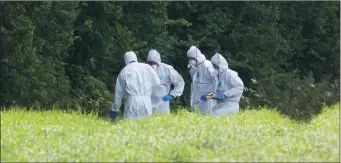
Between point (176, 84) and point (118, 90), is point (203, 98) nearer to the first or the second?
point (176, 84)

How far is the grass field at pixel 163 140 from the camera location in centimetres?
1429

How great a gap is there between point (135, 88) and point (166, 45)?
8.92m

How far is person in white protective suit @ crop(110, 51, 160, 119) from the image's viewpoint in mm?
20781

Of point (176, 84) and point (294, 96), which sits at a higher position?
point (176, 84)

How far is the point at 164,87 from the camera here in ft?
78.2

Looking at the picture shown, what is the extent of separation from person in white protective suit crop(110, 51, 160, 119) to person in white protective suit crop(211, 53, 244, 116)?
2139 mm

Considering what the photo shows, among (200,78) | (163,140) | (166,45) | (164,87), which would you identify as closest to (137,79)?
(164,87)

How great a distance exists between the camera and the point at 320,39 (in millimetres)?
34906

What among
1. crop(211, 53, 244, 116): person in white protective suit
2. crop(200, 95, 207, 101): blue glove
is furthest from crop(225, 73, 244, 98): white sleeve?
crop(200, 95, 207, 101): blue glove

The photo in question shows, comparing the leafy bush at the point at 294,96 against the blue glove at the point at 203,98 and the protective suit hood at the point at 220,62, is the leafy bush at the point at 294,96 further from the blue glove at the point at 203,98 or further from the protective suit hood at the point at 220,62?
the protective suit hood at the point at 220,62

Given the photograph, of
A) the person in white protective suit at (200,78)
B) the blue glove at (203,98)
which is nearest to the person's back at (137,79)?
the blue glove at (203,98)

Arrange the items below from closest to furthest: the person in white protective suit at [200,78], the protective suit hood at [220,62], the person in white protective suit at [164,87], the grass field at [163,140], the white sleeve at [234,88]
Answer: the grass field at [163,140] → the white sleeve at [234,88] → the person in white protective suit at [164,87] → the protective suit hood at [220,62] → the person in white protective suit at [200,78]

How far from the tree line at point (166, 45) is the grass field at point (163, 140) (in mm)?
7626

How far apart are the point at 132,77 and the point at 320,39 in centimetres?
1511
